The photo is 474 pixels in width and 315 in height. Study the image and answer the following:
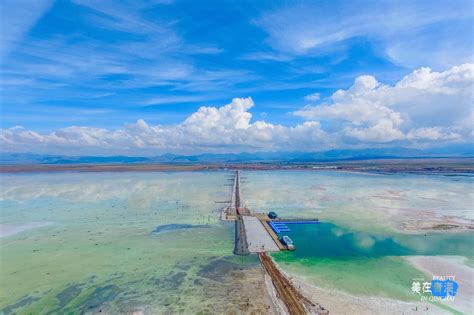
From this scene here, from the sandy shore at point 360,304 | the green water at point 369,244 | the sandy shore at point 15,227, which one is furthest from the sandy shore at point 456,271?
the sandy shore at point 15,227

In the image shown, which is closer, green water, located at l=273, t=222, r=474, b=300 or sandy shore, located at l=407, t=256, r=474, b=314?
sandy shore, located at l=407, t=256, r=474, b=314

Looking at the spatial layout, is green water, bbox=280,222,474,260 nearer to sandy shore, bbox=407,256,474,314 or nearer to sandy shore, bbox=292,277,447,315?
sandy shore, bbox=407,256,474,314

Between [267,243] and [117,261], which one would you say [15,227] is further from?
[267,243]

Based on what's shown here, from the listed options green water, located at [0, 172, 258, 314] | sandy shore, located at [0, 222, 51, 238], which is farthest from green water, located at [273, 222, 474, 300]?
sandy shore, located at [0, 222, 51, 238]

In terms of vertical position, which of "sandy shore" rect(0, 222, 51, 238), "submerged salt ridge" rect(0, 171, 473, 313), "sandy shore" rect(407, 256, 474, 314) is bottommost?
"sandy shore" rect(0, 222, 51, 238)

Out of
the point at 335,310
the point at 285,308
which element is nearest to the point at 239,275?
the point at 285,308

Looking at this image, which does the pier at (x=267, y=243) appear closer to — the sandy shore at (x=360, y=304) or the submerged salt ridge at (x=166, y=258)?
the sandy shore at (x=360, y=304)

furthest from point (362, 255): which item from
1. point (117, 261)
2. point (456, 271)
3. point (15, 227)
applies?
point (15, 227)

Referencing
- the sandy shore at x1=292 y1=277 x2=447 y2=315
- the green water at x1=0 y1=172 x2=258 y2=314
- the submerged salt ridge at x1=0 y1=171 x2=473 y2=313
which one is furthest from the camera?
the submerged salt ridge at x1=0 y1=171 x2=473 y2=313
